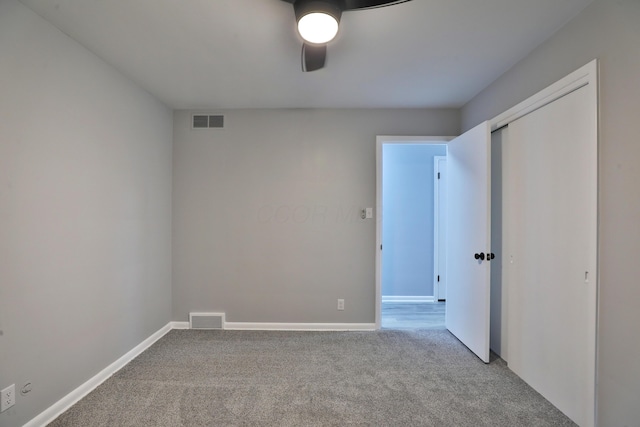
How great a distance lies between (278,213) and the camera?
3.25 m

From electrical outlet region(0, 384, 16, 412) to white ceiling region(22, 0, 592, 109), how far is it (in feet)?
6.93

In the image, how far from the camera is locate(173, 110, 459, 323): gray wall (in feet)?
10.6

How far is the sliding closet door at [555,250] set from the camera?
1.66m

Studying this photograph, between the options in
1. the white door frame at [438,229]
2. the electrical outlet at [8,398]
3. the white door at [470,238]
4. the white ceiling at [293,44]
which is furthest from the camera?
the white door frame at [438,229]

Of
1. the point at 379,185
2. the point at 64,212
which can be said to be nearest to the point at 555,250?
the point at 379,185

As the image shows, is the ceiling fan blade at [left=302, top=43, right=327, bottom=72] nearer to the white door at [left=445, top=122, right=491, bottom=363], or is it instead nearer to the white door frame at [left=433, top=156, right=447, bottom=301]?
the white door at [left=445, top=122, right=491, bottom=363]

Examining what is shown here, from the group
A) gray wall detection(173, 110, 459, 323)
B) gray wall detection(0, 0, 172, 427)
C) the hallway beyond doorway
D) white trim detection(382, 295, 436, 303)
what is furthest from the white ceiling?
white trim detection(382, 295, 436, 303)

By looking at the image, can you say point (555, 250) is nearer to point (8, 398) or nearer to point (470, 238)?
point (470, 238)

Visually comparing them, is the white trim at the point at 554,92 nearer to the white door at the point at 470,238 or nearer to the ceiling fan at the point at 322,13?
the white door at the point at 470,238

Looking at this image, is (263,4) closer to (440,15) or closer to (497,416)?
(440,15)

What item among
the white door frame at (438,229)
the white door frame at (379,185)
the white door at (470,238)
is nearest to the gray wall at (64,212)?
the white door frame at (379,185)

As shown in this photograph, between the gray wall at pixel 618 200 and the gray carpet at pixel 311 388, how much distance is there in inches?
22.1

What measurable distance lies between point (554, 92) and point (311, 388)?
8.59 ft

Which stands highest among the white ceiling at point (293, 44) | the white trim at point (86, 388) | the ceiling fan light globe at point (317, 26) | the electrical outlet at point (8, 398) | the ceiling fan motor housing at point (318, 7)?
the white ceiling at point (293, 44)
